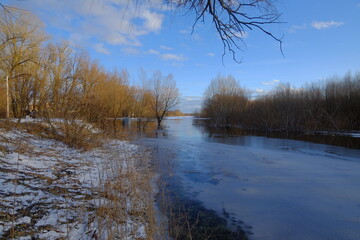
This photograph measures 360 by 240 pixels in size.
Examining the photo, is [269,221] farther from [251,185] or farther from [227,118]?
[227,118]

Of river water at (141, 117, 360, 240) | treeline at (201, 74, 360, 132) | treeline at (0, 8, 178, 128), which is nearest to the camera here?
river water at (141, 117, 360, 240)

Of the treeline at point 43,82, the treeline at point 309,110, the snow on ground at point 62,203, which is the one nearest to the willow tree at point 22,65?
the treeline at point 43,82

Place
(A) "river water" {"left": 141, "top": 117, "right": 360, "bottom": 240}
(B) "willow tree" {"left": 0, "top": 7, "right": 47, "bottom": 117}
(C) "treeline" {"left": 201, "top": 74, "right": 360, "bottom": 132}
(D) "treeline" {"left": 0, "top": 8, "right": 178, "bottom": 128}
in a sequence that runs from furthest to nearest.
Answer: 1. (C) "treeline" {"left": 201, "top": 74, "right": 360, "bottom": 132}
2. (B) "willow tree" {"left": 0, "top": 7, "right": 47, "bottom": 117}
3. (D) "treeline" {"left": 0, "top": 8, "right": 178, "bottom": 128}
4. (A) "river water" {"left": 141, "top": 117, "right": 360, "bottom": 240}

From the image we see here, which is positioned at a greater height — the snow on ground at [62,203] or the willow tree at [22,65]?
the willow tree at [22,65]

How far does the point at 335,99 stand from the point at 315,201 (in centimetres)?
2562

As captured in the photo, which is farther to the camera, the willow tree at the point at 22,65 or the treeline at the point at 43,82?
the willow tree at the point at 22,65

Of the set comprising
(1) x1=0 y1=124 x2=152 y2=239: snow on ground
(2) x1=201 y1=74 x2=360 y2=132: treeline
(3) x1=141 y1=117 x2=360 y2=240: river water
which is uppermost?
(2) x1=201 y1=74 x2=360 y2=132: treeline

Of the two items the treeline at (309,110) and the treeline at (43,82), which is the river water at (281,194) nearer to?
the treeline at (43,82)

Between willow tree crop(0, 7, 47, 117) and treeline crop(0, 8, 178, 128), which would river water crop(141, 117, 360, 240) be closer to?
treeline crop(0, 8, 178, 128)

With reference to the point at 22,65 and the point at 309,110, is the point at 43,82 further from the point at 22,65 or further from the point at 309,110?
the point at 309,110

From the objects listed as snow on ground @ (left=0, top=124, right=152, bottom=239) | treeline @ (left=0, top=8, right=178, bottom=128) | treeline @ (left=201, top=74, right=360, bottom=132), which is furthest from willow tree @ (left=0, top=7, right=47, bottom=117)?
A: treeline @ (left=201, top=74, right=360, bottom=132)

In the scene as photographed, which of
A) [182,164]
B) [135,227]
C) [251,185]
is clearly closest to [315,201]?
[251,185]

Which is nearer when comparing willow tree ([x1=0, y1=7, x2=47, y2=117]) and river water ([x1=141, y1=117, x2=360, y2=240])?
river water ([x1=141, y1=117, x2=360, y2=240])

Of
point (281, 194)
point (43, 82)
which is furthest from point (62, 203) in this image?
point (43, 82)
